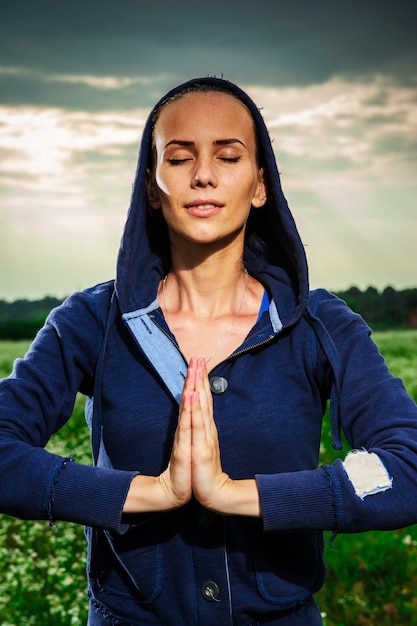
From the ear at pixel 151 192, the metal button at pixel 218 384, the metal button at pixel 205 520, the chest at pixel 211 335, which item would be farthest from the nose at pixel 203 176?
the metal button at pixel 205 520

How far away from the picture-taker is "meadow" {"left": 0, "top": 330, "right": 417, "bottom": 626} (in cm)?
613

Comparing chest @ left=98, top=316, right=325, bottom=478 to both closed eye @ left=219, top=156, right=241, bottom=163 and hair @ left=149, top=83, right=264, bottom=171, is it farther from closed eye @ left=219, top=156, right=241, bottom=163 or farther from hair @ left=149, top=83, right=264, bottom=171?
hair @ left=149, top=83, right=264, bottom=171

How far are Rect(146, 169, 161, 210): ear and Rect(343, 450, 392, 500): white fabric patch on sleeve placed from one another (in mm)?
1548

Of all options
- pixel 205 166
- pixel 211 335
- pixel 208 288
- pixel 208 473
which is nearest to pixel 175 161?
pixel 205 166

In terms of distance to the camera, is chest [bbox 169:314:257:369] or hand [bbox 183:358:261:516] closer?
hand [bbox 183:358:261:516]

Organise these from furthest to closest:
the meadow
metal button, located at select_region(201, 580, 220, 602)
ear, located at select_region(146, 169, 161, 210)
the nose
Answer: the meadow
ear, located at select_region(146, 169, 161, 210)
the nose
metal button, located at select_region(201, 580, 220, 602)

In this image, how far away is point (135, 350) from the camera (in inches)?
131

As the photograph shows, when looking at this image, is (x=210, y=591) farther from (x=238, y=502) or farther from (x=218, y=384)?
(x=218, y=384)

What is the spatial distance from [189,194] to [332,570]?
15.2 ft

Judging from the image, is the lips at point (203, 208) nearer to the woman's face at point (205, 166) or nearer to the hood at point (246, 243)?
the woman's face at point (205, 166)

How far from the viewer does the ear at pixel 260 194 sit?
3.64 metres

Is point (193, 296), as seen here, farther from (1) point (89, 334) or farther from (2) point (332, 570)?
(2) point (332, 570)

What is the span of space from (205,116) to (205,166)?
0.27 m

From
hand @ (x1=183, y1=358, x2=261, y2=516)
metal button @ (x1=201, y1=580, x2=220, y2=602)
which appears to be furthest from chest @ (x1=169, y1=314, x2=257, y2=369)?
metal button @ (x1=201, y1=580, x2=220, y2=602)
